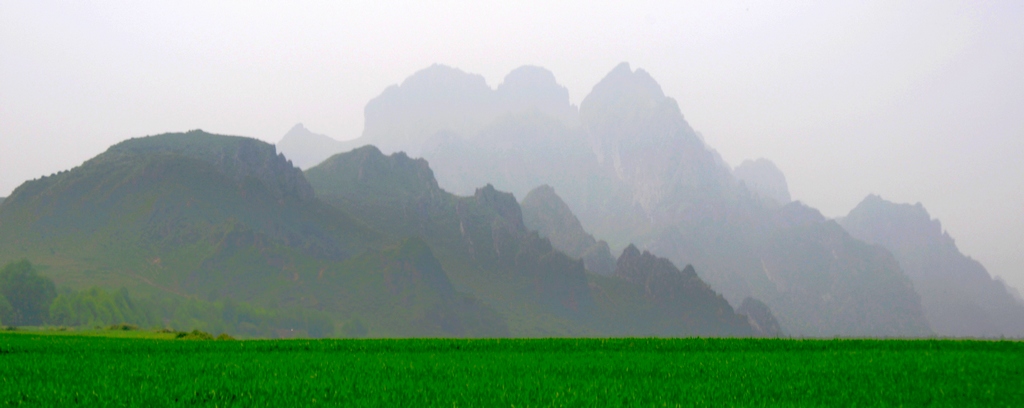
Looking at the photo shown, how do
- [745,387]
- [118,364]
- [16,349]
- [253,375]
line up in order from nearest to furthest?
[745,387], [253,375], [118,364], [16,349]

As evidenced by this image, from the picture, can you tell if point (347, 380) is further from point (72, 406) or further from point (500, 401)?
point (72, 406)

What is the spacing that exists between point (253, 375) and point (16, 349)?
18186 millimetres

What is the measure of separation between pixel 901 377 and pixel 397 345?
2135 cm

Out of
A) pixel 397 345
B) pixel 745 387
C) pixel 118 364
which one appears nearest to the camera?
pixel 745 387

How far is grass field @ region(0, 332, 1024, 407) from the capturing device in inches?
590

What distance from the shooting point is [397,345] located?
3134 cm

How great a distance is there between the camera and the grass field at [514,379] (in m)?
15.0

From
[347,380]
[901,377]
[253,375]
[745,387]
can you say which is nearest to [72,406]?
[253,375]

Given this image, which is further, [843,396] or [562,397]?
[843,396]

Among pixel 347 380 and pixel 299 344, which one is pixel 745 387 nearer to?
pixel 347 380

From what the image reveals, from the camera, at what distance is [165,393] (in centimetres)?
1527

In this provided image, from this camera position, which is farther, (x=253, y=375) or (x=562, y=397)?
(x=253, y=375)

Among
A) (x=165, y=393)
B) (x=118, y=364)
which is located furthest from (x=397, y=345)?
(x=165, y=393)

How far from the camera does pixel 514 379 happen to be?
17922 mm
